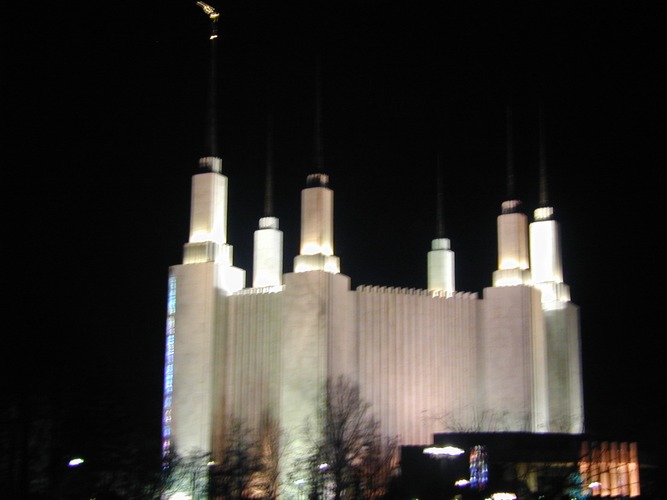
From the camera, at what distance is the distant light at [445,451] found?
60.1 m

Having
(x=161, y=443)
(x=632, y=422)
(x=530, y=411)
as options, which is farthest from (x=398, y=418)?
(x=632, y=422)

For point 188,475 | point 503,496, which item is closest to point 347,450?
point 503,496

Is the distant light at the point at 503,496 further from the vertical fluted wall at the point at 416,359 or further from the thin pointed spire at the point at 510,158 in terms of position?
the thin pointed spire at the point at 510,158

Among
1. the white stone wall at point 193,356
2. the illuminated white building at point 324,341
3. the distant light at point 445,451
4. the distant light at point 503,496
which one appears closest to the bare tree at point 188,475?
the white stone wall at point 193,356

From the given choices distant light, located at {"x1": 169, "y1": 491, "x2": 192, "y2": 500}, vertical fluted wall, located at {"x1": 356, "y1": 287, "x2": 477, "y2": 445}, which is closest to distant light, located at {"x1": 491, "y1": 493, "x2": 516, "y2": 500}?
vertical fluted wall, located at {"x1": 356, "y1": 287, "x2": 477, "y2": 445}

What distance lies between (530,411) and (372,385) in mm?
8637

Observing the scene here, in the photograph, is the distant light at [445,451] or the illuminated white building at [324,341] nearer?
the distant light at [445,451]

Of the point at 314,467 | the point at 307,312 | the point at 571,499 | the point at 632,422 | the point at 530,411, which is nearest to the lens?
the point at 571,499

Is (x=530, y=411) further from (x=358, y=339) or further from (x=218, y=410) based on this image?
(x=218, y=410)

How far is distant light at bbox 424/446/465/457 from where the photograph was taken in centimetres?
6009

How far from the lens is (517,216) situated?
230ft

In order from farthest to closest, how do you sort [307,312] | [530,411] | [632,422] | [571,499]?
[632,422]
[530,411]
[307,312]
[571,499]

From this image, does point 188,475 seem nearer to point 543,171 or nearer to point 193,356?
point 193,356

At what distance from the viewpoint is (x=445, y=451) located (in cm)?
6012
